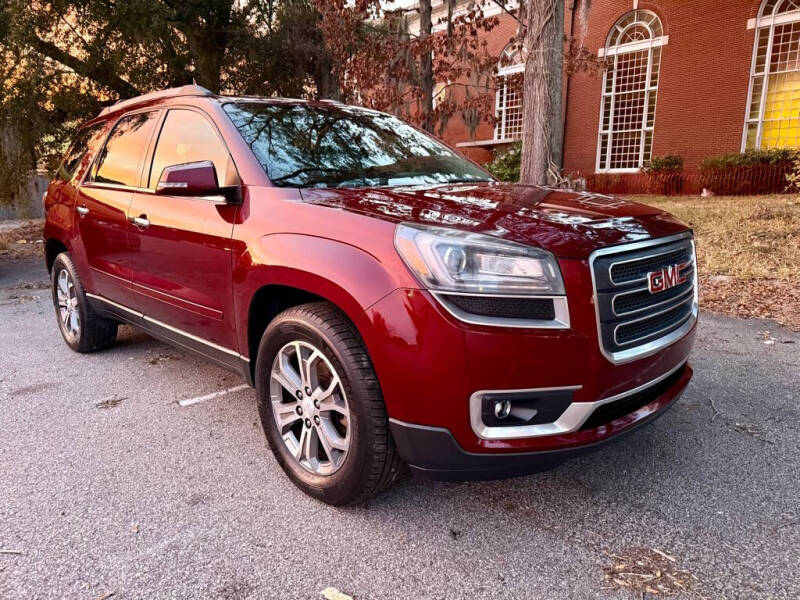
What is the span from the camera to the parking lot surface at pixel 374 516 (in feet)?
6.75

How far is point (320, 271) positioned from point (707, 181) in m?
17.1

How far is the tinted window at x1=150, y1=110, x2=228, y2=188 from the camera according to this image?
10.1 feet

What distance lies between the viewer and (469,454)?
2.07m

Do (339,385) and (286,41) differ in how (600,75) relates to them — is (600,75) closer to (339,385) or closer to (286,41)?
(286,41)

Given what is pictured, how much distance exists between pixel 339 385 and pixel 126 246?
2168 mm

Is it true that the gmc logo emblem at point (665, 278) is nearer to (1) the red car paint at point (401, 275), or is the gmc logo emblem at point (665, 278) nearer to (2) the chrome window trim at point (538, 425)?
(1) the red car paint at point (401, 275)

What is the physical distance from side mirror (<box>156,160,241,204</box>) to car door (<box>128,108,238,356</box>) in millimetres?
76

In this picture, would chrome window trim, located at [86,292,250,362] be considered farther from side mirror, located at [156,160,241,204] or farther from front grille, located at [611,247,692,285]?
front grille, located at [611,247,692,285]

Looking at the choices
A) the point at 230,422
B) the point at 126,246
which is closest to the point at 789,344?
the point at 230,422

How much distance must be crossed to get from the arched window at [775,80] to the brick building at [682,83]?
0.03 m

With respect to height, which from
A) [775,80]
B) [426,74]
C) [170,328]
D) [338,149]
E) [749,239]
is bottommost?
[170,328]

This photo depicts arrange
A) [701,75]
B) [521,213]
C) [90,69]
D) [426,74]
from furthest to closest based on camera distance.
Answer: [701,75], [90,69], [426,74], [521,213]

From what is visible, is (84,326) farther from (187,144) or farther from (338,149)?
(338,149)

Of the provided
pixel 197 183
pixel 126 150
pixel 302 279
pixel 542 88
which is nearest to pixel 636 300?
pixel 302 279
